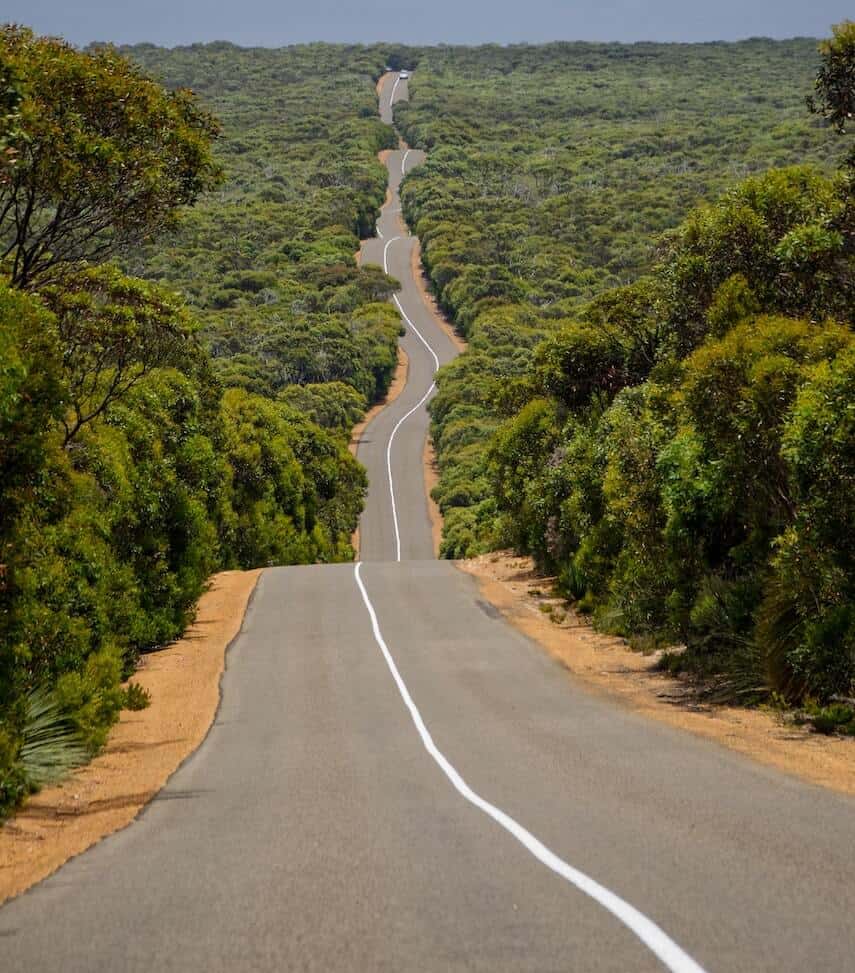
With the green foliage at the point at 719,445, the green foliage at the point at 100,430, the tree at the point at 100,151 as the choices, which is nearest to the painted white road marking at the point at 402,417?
the green foliage at the point at 100,430

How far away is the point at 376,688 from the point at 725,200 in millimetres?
11154

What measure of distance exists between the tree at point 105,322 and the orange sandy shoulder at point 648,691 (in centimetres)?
1040

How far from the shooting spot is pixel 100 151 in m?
17.5

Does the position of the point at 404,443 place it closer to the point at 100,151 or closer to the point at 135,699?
the point at 135,699

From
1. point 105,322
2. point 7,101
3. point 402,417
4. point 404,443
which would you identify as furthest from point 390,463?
Answer: point 7,101

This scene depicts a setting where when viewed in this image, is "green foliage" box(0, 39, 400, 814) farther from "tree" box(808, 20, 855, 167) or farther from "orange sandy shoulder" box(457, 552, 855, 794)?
"tree" box(808, 20, 855, 167)

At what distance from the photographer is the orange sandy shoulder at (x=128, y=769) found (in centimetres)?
1042

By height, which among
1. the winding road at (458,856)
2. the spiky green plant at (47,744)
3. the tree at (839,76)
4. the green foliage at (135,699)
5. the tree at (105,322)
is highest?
the tree at (839,76)

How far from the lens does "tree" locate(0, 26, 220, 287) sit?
17.3 m

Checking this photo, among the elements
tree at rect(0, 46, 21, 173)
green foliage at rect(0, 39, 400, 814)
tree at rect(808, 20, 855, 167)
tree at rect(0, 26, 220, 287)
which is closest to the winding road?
green foliage at rect(0, 39, 400, 814)

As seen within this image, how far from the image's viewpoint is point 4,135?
12.8 m

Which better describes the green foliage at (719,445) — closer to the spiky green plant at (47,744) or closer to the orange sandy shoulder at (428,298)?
the spiky green plant at (47,744)

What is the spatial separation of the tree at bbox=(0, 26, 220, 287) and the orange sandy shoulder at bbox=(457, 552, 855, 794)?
1135cm

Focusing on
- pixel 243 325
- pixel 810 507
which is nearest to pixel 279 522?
pixel 810 507
